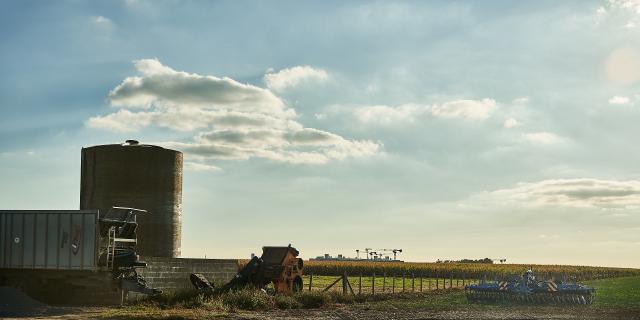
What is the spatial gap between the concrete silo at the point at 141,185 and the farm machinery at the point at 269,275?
3.49 meters

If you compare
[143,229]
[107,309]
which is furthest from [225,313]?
[143,229]

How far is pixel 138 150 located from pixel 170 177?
1.93 metres

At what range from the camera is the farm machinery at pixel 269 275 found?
32.1m

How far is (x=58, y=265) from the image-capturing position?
27203 millimetres

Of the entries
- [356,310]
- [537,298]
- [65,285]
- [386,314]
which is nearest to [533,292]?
[537,298]

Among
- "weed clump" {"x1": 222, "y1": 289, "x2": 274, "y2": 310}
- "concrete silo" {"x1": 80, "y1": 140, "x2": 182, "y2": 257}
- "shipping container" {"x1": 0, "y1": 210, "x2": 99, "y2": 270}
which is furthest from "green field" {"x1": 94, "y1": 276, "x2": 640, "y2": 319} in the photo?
"concrete silo" {"x1": 80, "y1": 140, "x2": 182, "y2": 257}

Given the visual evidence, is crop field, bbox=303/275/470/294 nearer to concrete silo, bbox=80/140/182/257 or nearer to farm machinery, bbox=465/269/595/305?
farm machinery, bbox=465/269/595/305

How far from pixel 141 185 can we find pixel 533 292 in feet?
59.8

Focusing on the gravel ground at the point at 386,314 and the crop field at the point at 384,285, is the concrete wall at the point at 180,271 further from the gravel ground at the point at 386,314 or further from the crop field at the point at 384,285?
the crop field at the point at 384,285

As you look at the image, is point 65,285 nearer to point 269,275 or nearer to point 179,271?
point 179,271

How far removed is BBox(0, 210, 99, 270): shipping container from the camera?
26922mm

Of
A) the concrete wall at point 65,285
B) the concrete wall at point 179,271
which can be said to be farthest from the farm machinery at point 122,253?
the concrete wall at point 179,271

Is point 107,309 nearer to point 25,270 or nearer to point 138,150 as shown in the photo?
point 25,270

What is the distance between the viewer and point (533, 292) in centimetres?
3503
